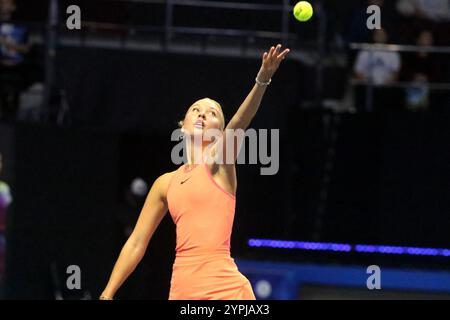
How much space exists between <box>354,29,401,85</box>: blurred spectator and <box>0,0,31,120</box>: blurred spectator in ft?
10.4

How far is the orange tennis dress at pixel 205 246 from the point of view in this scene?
546 cm

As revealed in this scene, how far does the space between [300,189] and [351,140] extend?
66 centimetres

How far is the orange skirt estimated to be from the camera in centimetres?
545

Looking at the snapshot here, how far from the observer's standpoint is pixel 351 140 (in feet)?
35.1

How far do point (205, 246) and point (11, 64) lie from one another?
553 centimetres

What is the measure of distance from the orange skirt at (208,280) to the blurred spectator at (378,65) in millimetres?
5763

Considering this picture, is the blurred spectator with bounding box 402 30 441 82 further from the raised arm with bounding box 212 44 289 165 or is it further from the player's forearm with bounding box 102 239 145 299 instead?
the raised arm with bounding box 212 44 289 165

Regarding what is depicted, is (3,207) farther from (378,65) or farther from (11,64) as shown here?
(378,65)

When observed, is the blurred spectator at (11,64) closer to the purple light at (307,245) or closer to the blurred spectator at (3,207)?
the blurred spectator at (3,207)

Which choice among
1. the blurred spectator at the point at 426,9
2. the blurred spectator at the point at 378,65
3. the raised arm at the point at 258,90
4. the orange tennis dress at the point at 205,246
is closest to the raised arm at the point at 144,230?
the orange tennis dress at the point at 205,246

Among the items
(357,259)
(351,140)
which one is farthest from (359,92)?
(357,259)

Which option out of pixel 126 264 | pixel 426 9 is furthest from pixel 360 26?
pixel 126 264

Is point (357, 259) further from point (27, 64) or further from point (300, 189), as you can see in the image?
point (27, 64)

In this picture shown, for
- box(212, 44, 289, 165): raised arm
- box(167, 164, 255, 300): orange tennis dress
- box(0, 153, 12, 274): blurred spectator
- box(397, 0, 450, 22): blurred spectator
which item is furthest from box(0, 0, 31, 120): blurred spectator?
box(212, 44, 289, 165): raised arm
